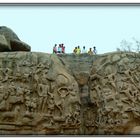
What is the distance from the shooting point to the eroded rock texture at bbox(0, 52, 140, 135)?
27.1 ft

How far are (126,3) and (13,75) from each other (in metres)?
2.54

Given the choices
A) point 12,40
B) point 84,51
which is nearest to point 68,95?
point 84,51

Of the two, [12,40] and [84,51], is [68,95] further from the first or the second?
[12,40]

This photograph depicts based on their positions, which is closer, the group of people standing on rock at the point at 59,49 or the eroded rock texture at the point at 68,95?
the eroded rock texture at the point at 68,95

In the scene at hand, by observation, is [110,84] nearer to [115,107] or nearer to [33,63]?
[115,107]

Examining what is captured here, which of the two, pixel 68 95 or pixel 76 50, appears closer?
pixel 68 95

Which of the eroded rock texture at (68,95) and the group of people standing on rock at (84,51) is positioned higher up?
the group of people standing on rock at (84,51)

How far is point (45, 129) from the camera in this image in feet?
27.0

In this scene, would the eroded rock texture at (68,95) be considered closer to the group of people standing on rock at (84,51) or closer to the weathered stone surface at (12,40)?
the group of people standing on rock at (84,51)

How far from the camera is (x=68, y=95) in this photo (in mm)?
8391

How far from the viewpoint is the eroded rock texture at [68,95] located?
8.27 meters

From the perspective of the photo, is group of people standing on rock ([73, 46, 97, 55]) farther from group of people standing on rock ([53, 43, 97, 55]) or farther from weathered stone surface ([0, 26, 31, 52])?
weathered stone surface ([0, 26, 31, 52])

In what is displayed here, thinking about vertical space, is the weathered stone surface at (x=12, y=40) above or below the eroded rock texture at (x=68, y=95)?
above

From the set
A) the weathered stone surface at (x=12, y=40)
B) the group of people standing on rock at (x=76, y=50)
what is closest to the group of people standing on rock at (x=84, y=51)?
the group of people standing on rock at (x=76, y=50)
